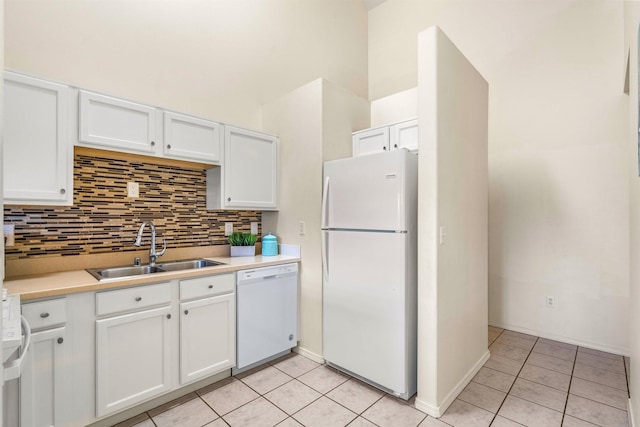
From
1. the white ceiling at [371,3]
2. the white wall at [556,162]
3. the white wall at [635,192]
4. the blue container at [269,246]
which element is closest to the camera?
the white wall at [635,192]

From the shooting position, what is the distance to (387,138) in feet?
9.86

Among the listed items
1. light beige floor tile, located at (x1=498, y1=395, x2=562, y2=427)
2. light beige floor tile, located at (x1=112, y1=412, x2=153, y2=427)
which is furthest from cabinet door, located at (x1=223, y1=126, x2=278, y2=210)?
light beige floor tile, located at (x1=498, y1=395, x2=562, y2=427)

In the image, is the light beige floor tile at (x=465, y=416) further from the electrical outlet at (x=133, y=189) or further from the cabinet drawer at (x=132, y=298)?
the electrical outlet at (x=133, y=189)

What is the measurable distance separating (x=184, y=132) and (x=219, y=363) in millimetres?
1772

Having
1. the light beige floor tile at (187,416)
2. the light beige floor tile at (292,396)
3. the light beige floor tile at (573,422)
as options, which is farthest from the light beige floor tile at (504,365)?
the light beige floor tile at (187,416)

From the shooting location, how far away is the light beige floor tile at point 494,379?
245 centimetres

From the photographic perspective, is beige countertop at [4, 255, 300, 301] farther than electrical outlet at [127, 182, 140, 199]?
No

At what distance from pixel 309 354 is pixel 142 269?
1.56 m

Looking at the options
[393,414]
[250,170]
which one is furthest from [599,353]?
[250,170]

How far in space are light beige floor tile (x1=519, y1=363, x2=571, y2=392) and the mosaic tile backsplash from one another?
2.85 m

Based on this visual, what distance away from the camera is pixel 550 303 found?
10.8ft

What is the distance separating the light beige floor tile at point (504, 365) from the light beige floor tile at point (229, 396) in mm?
1939

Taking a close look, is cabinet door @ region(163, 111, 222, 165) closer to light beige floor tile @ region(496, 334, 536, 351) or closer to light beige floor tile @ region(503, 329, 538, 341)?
light beige floor tile @ region(496, 334, 536, 351)

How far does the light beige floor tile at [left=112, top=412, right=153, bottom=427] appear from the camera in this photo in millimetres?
2020
